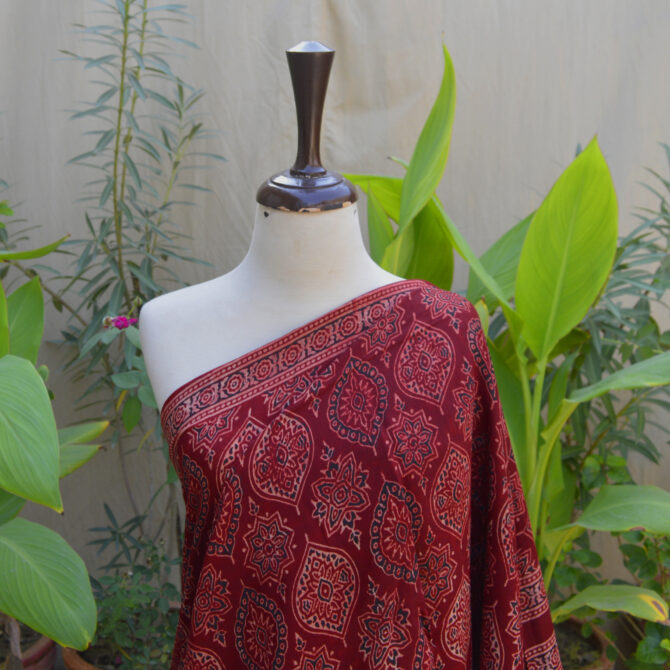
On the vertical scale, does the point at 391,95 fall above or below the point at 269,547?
above

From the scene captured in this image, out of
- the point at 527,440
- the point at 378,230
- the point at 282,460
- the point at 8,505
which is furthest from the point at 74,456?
the point at 527,440

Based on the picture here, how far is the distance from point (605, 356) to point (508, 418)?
425mm

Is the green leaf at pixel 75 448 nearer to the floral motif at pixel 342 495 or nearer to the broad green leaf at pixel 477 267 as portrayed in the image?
the floral motif at pixel 342 495

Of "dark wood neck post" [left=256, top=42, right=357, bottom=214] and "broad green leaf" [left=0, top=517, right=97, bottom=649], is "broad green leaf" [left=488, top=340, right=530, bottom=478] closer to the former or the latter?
"dark wood neck post" [left=256, top=42, right=357, bottom=214]

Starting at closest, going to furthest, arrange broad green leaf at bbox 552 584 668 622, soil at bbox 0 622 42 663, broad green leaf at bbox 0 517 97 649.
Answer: broad green leaf at bbox 0 517 97 649
broad green leaf at bbox 552 584 668 622
soil at bbox 0 622 42 663

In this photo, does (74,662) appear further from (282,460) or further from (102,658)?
(282,460)

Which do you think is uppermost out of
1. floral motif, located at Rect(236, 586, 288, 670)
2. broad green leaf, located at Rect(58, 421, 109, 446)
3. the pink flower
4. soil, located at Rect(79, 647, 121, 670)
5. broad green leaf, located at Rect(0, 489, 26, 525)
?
the pink flower

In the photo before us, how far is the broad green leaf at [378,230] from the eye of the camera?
147 centimetres

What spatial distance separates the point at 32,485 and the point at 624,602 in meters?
1.05

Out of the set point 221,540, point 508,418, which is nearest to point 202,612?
point 221,540

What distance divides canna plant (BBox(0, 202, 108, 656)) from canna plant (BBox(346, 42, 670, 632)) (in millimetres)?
595

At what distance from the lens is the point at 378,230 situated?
1.48 m

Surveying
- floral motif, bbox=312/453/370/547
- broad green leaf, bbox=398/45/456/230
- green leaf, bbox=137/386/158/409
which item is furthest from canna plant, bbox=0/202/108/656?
broad green leaf, bbox=398/45/456/230

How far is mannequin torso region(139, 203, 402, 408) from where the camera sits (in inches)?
35.1
